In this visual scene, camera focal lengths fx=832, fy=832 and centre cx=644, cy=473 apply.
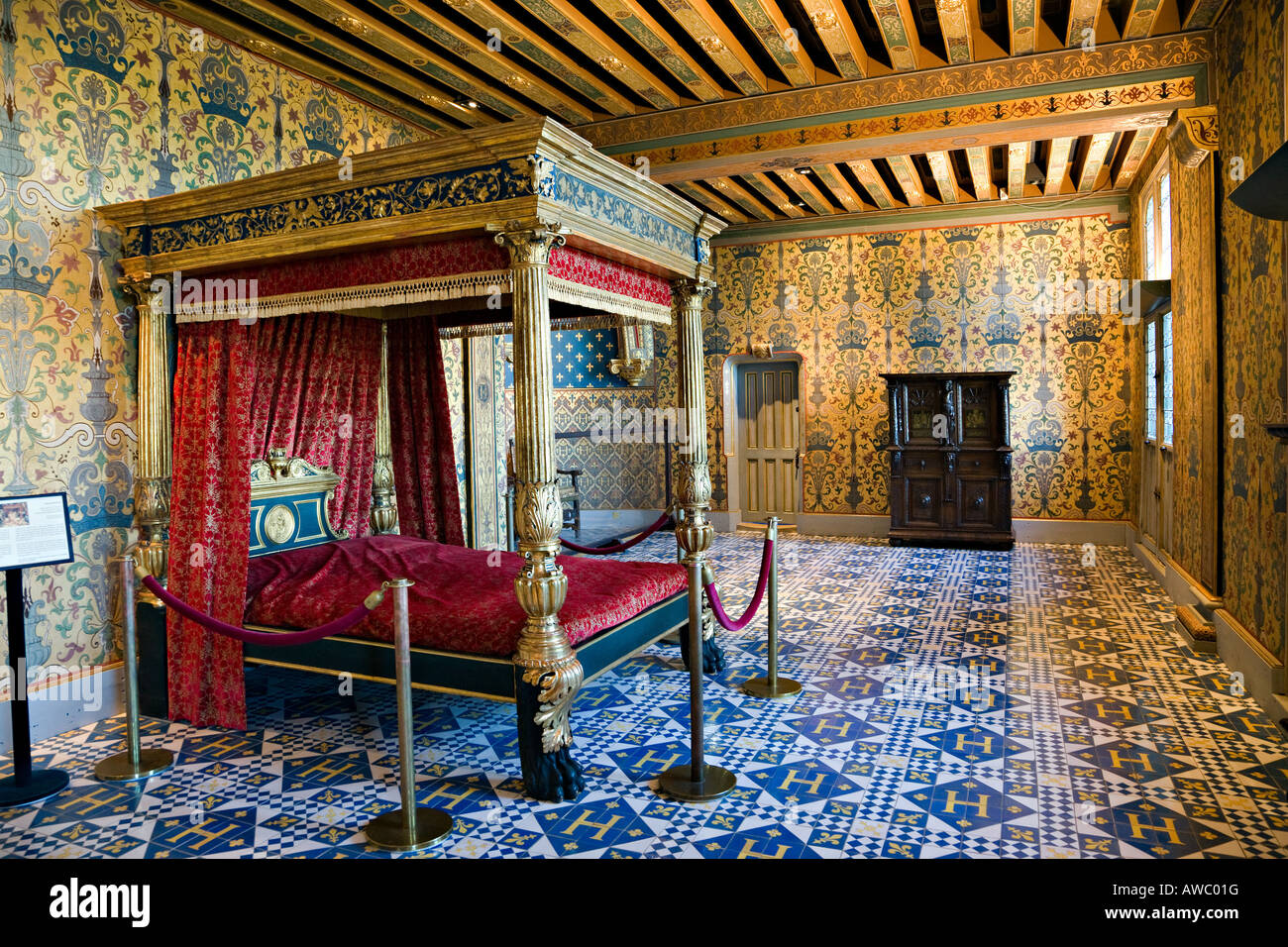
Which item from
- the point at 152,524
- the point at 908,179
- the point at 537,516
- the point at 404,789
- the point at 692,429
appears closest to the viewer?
the point at 404,789

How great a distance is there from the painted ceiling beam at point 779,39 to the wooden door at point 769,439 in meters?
5.19

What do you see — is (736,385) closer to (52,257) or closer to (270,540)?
(270,540)

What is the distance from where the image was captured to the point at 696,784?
3.47m

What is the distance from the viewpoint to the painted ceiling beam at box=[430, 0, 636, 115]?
4.90m

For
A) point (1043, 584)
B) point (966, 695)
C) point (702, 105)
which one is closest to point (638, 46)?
point (702, 105)

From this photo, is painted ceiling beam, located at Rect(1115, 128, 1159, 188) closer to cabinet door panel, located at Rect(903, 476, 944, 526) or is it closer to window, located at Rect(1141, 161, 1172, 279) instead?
window, located at Rect(1141, 161, 1172, 279)

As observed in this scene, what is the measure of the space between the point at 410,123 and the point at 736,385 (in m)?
5.81

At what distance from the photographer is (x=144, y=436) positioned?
4.57m

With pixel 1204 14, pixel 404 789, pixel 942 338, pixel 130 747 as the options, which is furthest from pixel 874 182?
pixel 130 747

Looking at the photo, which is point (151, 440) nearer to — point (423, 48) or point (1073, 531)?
point (423, 48)

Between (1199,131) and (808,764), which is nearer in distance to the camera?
(808,764)

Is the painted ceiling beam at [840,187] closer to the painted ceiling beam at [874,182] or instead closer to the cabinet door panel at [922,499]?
the painted ceiling beam at [874,182]

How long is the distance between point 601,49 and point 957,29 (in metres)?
2.35

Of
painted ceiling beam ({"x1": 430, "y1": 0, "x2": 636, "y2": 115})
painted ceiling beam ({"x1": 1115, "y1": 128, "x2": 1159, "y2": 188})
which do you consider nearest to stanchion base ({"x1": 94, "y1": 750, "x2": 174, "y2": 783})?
painted ceiling beam ({"x1": 430, "y1": 0, "x2": 636, "y2": 115})
